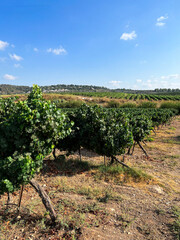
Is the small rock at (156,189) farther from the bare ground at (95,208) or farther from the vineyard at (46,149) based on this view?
the vineyard at (46,149)

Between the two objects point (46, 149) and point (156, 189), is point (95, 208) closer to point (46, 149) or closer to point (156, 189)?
point (46, 149)

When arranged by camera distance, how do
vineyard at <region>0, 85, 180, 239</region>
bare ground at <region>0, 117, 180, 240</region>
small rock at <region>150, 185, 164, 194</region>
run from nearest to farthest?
vineyard at <region>0, 85, 180, 239</region> < bare ground at <region>0, 117, 180, 240</region> < small rock at <region>150, 185, 164, 194</region>

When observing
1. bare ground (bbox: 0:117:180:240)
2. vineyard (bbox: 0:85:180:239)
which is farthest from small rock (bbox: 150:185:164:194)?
vineyard (bbox: 0:85:180:239)

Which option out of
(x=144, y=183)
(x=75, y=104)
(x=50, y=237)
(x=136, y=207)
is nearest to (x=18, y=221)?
(x=50, y=237)

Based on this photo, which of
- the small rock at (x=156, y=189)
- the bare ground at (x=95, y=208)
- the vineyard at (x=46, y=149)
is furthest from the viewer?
the small rock at (x=156, y=189)

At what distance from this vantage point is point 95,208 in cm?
478

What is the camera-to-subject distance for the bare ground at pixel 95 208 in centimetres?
393

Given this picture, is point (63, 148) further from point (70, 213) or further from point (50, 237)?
point (50, 237)

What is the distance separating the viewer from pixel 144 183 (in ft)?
22.1

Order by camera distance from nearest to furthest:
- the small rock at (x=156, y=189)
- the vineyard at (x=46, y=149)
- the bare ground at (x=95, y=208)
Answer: the vineyard at (x=46, y=149)
the bare ground at (x=95, y=208)
the small rock at (x=156, y=189)

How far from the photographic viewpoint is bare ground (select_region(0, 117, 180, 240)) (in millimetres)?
3926

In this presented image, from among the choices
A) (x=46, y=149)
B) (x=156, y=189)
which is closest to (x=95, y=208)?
(x=46, y=149)

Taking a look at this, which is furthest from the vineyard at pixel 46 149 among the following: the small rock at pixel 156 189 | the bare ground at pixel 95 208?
the small rock at pixel 156 189

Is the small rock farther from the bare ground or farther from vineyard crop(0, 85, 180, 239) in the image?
vineyard crop(0, 85, 180, 239)
